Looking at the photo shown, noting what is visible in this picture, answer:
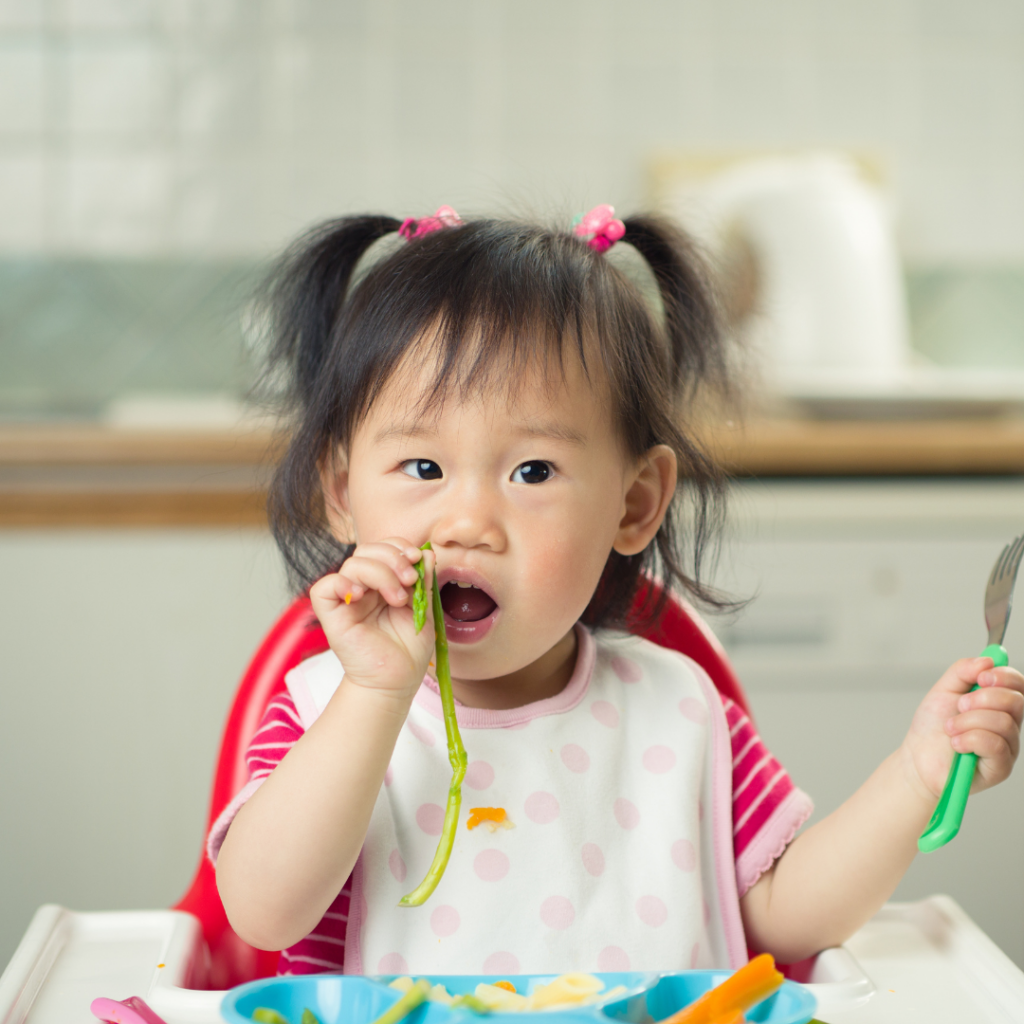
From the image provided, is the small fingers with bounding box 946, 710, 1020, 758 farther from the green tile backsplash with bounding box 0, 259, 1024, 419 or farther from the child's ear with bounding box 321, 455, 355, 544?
the green tile backsplash with bounding box 0, 259, 1024, 419

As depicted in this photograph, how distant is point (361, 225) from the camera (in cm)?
96

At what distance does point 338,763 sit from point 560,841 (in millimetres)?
205

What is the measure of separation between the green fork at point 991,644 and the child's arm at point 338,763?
313 mm

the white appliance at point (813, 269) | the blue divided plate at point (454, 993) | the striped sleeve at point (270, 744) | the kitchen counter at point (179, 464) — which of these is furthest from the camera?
the white appliance at point (813, 269)

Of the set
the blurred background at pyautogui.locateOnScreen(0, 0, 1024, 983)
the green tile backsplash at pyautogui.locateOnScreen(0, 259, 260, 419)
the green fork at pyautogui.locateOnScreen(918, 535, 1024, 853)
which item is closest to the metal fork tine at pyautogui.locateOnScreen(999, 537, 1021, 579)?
the green fork at pyautogui.locateOnScreen(918, 535, 1024, 853)

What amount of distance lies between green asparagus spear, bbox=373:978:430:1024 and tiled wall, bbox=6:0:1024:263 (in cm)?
188

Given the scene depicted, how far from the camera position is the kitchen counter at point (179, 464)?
1.70 metres

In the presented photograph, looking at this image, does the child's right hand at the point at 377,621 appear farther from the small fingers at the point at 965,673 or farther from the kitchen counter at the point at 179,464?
the kitchen counter at the point at 179,464

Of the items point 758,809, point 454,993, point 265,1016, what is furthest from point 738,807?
point 265,1016

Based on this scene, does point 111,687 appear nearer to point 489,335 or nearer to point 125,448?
point 125,448

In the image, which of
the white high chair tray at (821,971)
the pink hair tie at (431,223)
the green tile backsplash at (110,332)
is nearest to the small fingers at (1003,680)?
the white high chair tray at (821,971)

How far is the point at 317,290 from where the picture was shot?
0.95 meters

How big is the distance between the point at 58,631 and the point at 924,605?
4.25 ft

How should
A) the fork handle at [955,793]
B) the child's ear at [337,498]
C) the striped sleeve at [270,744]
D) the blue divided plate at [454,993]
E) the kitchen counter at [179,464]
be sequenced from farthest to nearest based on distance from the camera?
the kitchen counter at [179,464] → the child's ear at [337,498] → the striped sleeve at [270,744] → the fork handle at [955,793] → the blue divided plate at [454,993]
